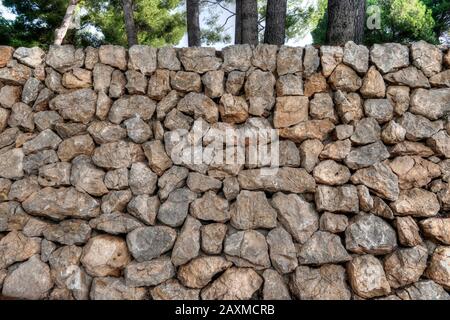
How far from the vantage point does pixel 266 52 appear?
266 cm

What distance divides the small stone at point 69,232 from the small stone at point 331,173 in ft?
6.31

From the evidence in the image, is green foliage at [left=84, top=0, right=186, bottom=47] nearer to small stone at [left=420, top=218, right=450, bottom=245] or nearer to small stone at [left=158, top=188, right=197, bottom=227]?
small stone at [left=158, top=188, right=197, bottom=227]

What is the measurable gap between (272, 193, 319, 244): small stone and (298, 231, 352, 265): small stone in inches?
2.4

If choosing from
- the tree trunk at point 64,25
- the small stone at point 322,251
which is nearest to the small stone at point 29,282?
the small stone at point 322,251

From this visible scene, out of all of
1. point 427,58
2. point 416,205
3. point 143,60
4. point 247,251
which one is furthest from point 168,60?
point 416,205

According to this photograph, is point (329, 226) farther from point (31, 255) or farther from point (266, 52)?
point (31, 255)

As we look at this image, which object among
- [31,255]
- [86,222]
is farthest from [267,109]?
[31,255]

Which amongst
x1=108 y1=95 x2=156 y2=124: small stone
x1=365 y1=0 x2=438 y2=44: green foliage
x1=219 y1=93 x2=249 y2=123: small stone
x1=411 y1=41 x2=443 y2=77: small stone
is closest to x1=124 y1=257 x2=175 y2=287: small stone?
x1=108 y1=95 x2=156 y2=124: small stone

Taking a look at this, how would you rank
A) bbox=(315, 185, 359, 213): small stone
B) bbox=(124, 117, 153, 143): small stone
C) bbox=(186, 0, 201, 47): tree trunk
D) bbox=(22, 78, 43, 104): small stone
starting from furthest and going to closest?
bbox=(186, 0, 201, 47): tree trunk
bbox=(22, 78, 43, 104): small stone
bbox=(124, 117, 153, 143): small stone
bbox=(315, 185, 359, 213): small stone

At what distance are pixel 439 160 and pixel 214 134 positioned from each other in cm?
187

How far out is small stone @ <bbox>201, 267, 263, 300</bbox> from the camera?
8.09 feet

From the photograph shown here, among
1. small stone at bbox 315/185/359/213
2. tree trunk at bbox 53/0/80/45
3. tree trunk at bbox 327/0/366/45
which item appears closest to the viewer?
small stone at bbox 315/185/359/213

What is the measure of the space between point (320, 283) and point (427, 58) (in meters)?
2.04

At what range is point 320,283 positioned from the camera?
97.3 inches
